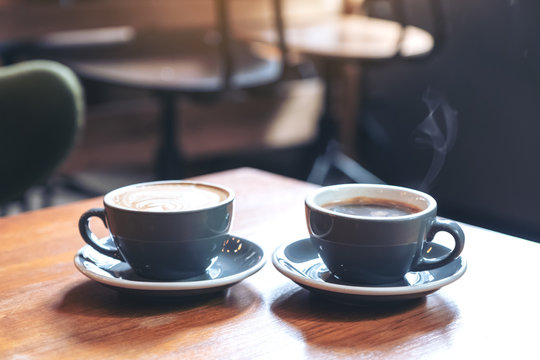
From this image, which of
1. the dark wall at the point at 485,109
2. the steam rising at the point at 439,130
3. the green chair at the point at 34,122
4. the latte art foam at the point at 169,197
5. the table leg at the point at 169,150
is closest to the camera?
the latte art foam at the point at 169,197

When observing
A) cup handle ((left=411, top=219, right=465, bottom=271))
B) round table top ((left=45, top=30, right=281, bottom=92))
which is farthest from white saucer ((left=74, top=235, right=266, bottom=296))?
round table top ((left=45, top=30, right=281, bottom=92))

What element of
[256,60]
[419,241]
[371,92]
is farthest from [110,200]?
[371,92]

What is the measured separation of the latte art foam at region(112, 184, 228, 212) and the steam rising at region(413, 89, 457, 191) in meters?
1.86

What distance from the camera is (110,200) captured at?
0.61 metres

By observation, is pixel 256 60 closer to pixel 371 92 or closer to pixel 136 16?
pixel 136 16

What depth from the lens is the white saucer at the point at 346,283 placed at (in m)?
0.55

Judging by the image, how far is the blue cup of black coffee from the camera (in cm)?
56

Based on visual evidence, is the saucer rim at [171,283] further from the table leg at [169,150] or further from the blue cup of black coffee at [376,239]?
the table leg at [169,150]

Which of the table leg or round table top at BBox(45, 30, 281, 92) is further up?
round table top at BBox(45, 30, 281, 92)

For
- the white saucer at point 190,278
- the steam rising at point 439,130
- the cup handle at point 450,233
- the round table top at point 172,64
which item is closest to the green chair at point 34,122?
the round table top at point 172,64

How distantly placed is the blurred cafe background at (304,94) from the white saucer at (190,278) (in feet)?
3.71

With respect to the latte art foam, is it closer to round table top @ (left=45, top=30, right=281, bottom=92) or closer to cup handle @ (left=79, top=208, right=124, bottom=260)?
cup handle @ (left=79, top=208, right=124, bottom=260)

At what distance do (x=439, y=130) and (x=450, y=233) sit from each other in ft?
7.31

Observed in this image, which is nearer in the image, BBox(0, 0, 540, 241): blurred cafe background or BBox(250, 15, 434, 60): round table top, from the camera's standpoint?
BBox(250, 15, 434, 60): round table top
